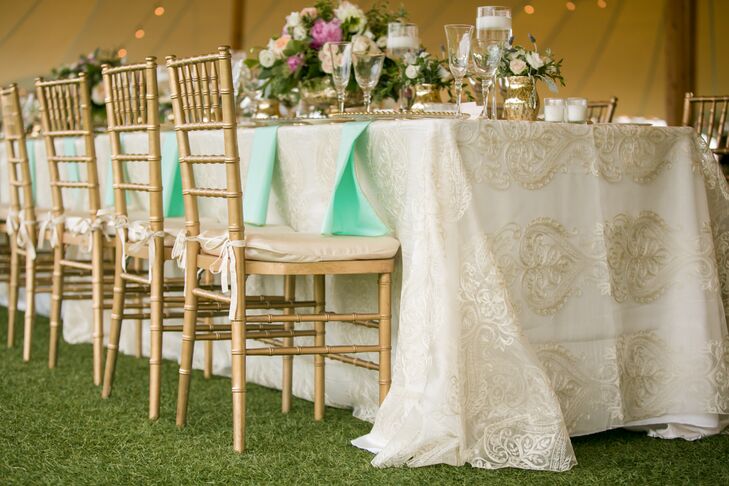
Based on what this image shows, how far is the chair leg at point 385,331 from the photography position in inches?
106

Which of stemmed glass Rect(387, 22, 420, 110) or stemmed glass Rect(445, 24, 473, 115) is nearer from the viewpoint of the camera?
stemmed glass Rect(445, 24, 473, 115)

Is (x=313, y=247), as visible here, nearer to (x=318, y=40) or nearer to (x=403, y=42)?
(x=403, y=42)

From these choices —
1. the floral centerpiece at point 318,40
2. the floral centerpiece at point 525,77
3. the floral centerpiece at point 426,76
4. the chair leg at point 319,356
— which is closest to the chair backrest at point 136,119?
the chair leg at point 319,356

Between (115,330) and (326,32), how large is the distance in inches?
49.1

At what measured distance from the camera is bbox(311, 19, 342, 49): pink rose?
12.3 ft

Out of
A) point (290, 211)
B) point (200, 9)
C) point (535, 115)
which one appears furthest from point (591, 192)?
point (200, 9)

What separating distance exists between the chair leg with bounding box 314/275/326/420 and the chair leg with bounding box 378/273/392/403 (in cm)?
35

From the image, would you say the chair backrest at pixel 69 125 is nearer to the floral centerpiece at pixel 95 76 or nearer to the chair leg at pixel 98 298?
the chair leg at pixel 98 298

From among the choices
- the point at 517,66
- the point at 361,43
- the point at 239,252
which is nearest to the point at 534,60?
the point at 517,66

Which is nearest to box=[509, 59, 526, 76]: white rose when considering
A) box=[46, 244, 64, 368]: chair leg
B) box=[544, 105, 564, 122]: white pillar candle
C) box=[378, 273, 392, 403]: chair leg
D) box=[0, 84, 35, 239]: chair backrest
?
box=[544, 105, 564, 122]: white pillar candle

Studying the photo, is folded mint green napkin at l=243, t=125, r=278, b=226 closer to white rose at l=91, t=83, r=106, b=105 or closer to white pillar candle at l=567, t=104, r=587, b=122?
white pillar candle at l=567, t=104, r=587, b=122

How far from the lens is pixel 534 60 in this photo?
9.75 ft

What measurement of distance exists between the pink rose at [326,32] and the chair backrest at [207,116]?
0.92 m

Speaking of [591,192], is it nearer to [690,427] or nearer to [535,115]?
[535,115]
